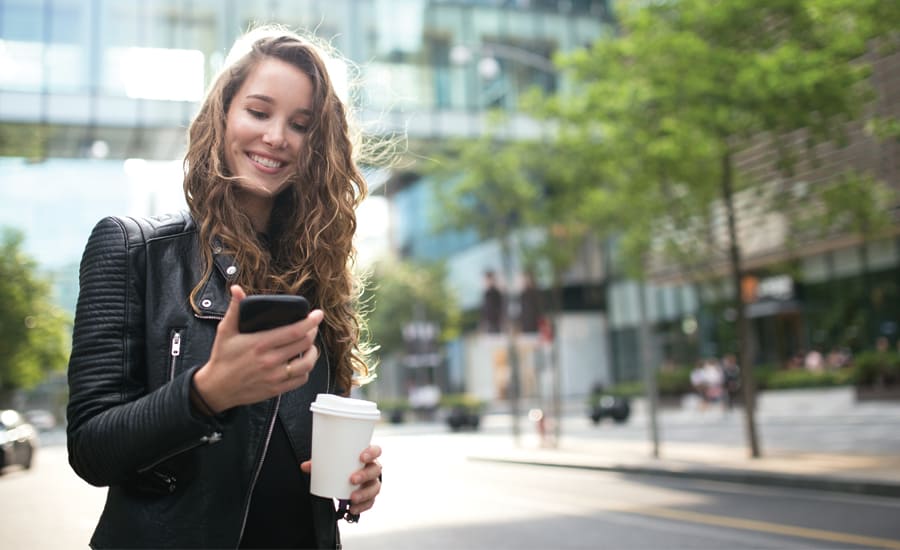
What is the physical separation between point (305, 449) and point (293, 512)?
12 cm

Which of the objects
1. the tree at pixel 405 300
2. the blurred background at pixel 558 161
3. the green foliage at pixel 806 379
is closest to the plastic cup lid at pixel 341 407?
the blurred background at pixel 558 161

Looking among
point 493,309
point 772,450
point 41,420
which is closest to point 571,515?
point 772,450

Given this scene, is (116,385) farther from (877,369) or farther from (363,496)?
(877,369)

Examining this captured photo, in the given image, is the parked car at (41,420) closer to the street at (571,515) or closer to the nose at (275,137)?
the street at (571,515)

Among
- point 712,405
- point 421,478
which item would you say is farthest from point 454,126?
point 421,478

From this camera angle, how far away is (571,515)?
33.2 ft

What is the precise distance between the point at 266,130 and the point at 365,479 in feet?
2.52

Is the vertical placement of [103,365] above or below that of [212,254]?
below

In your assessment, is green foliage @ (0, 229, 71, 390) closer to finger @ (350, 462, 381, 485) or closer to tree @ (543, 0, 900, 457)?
tree @ (543, 0, 900, 457)

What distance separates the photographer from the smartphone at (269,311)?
1.41 m

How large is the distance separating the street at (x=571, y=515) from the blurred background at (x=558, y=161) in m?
2.98

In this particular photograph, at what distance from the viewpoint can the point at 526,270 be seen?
1022 inches

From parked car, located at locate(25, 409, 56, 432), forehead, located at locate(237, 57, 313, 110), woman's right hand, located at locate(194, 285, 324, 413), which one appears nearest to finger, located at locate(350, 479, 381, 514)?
woman's right hand, located at locate(194, 285, 324, 413)

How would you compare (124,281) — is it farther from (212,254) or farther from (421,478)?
(421,478)
